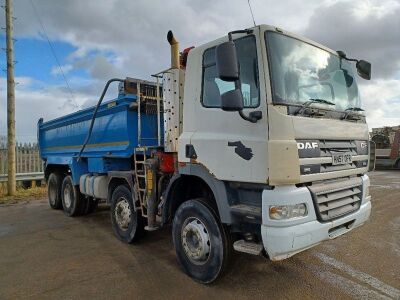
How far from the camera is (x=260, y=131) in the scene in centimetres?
367

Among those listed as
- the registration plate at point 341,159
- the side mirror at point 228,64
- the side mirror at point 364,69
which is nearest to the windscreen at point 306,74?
the side mirror at point 364,69

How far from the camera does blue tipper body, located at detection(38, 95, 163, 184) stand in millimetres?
5875

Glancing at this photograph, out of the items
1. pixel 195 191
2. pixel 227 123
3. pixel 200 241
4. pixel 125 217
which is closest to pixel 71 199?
pixel 125 217

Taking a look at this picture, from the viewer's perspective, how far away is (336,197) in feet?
13.2

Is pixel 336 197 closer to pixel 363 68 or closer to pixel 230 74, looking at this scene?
pixel 230 74

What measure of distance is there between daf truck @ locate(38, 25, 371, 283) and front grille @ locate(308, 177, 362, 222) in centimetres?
1

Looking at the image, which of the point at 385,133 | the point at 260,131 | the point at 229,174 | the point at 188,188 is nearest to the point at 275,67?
the point at 260,131

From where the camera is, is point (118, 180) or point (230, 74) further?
point (118, 180)

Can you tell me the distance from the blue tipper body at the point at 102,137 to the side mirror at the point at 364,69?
10.1ft

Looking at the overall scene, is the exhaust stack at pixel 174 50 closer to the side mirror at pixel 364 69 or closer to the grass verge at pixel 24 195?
the side mirror at pixel 364 69

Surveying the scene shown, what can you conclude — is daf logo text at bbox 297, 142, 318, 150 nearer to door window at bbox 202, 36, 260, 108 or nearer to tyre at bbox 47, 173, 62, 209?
door window at bbox 202, 36, 260, 108

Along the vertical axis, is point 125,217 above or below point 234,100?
below

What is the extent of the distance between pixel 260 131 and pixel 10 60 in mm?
12335

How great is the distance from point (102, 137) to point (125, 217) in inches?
62.8
